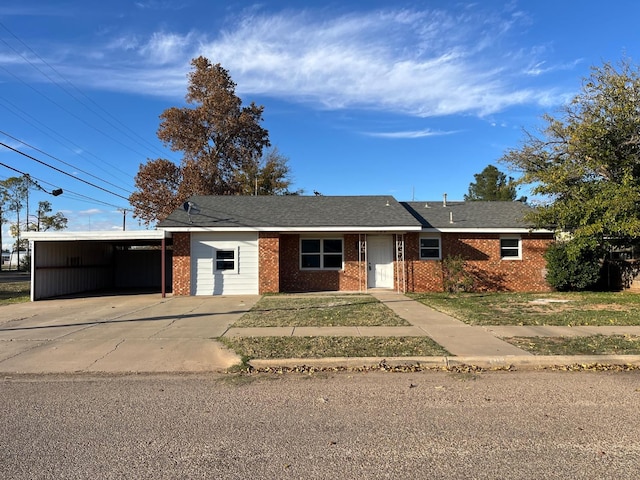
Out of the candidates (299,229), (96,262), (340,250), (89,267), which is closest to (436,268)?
(340,250)

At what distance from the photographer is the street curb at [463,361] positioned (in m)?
7.10

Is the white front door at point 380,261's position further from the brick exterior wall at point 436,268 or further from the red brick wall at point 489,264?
the red brick wall at point 489,264

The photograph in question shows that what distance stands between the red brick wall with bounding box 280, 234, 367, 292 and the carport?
467 centimetres

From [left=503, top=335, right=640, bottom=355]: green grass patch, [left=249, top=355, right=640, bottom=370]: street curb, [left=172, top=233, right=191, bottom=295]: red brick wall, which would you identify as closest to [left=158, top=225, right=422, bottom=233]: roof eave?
[left=172, top=233, right=191, bottom=295]: red brick wall

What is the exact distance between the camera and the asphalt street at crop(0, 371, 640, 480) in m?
3.82

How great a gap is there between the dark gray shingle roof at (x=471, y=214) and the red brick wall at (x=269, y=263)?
6.13 metres

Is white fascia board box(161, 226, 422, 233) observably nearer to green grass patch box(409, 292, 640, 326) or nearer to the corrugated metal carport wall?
green grass patch box(409, 292, 640, 326)

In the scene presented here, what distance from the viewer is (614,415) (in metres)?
4.98

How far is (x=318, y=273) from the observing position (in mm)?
19062

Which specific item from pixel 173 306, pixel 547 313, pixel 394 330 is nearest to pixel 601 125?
pixel 547 313

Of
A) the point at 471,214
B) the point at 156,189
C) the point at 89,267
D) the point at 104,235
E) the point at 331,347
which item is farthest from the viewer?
the point at 156,189

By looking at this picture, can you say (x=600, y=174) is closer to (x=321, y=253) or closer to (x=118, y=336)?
(x=321, y=253)

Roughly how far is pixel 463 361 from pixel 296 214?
13024 millimetres

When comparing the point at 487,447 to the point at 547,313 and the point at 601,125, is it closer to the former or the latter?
the point at 547,313
